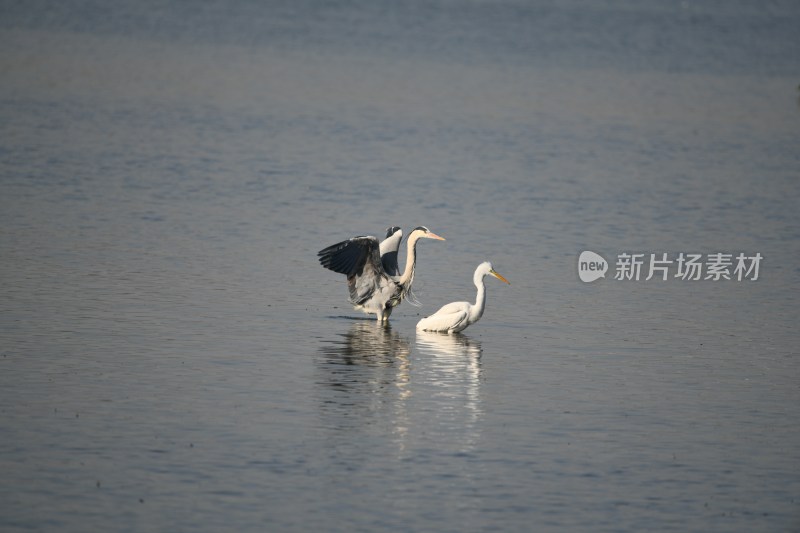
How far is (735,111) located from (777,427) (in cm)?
3177

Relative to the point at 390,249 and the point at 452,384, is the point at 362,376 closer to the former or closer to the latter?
the point at 452,384

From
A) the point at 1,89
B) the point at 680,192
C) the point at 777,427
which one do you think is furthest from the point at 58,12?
the point at 777,427

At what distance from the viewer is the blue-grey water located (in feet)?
36.1

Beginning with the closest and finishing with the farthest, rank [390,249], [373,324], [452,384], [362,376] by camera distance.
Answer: [452,384] → [362,376] → [373,324] → [390,249]

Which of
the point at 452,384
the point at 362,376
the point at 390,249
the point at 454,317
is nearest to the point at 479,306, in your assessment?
the point at 454,317

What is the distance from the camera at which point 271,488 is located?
10.8 meters

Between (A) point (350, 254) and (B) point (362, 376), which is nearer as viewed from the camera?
(B) point (362, 376)

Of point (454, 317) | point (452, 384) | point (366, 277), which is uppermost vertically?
point (366, 277)

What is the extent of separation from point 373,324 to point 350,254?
92cm

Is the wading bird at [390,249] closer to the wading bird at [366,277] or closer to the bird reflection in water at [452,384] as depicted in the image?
the wading bird at [366,277]

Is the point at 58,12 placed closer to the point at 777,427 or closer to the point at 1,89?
the point at 1,89

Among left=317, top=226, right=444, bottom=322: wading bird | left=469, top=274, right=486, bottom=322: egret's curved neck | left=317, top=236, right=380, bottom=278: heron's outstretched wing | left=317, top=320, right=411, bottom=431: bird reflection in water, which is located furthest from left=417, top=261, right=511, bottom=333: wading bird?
left=317, top=236, right=380, bottom=278: heron's outstretched wing

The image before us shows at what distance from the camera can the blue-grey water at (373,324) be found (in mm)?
11000

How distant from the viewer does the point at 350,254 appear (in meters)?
17.2
